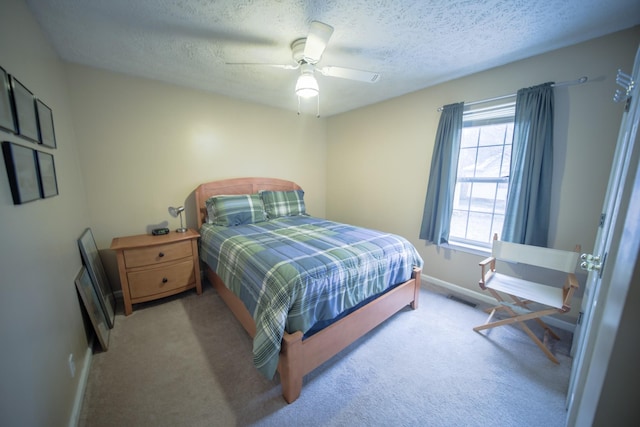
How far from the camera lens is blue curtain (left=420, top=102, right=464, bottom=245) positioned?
8.27 ft

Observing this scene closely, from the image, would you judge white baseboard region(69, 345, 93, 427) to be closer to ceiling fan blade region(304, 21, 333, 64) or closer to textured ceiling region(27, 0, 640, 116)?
textured ceiling region(27, 0, 640, 116)

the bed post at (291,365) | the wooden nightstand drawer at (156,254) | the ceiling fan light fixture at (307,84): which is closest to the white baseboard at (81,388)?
the wooden nightstand drawer at (156,254)

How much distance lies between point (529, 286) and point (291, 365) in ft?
6.95

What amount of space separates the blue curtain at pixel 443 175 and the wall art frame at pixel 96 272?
3.39 meters

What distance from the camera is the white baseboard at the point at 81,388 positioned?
126 cm

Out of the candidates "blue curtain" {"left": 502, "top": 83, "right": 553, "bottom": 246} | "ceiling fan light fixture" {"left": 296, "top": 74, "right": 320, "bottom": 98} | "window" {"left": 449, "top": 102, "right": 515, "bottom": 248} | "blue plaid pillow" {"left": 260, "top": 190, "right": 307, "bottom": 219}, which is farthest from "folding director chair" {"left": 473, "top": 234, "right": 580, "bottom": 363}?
"blue plaid pillow" {"left": 260, "top": 190, "right": 307, "bottom": 219}

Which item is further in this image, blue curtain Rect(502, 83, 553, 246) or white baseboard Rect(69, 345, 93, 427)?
blue curtain Rect(502, 83, 553, 246)

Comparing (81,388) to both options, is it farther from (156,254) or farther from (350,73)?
(350,73)

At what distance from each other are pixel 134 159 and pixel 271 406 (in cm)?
273

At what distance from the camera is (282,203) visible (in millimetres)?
3332

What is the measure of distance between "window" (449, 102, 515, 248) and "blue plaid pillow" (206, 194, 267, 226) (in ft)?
8.06

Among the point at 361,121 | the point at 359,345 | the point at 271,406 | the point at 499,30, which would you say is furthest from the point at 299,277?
the point at 361,121

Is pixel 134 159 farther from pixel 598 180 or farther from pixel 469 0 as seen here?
pixel 598 180

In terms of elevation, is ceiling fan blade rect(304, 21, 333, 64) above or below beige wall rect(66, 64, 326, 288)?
above
